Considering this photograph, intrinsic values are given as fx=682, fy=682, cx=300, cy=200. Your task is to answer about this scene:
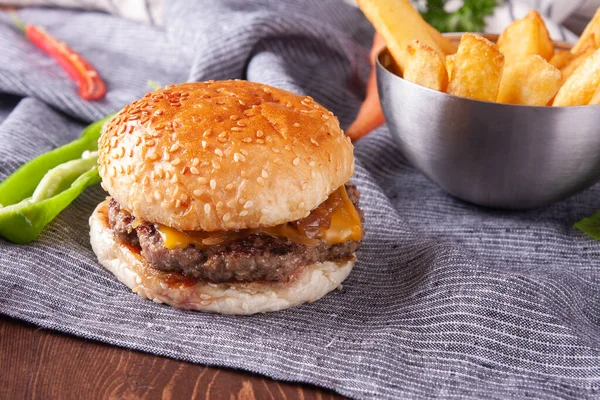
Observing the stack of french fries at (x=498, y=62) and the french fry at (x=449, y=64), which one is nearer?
the stack of french fries at (x=498, y=62)

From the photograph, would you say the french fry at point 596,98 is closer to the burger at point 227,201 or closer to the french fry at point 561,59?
the french fry at point 561,59

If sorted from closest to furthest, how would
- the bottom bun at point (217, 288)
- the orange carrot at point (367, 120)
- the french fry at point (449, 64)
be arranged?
the bottom bun at point (217, 288)
the french fry at point (449, 64)
the orange carrot at point (367, 120)

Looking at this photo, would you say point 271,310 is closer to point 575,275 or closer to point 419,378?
point 419,378

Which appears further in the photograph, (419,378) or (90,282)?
(90,282)

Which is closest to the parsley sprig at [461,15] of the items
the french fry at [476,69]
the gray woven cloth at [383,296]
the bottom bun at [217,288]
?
the gray woven cloth at [383,296]

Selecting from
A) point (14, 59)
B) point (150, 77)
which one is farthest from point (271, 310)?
point (14, 59)

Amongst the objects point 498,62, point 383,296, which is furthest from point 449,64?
point 383,296

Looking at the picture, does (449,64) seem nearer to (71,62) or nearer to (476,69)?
(476,69)
